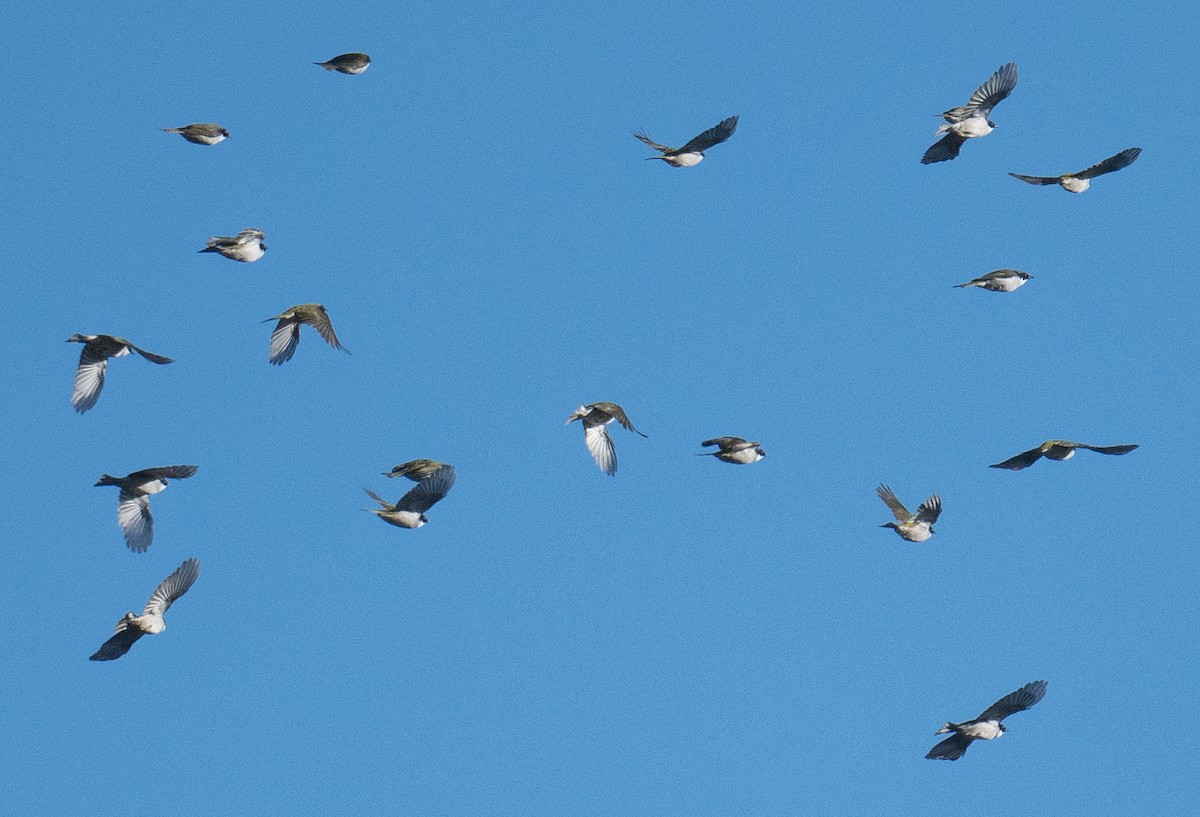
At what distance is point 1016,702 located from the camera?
3503 cm

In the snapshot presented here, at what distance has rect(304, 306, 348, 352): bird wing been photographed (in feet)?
117

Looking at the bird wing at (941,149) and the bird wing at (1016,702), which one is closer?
the bird wing at (1016,702)

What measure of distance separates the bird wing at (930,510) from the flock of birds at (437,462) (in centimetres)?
2

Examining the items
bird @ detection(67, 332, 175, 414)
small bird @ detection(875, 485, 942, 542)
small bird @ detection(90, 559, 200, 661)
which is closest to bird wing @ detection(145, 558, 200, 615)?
small bird @ detection(90, 559, 200, 661)

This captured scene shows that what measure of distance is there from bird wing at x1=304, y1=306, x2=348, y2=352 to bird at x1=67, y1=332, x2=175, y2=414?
10.4 ft

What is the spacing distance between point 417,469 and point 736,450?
256 inches

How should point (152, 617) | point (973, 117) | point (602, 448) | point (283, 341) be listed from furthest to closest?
point (973, 117) → point (602, 448) → point (283, 341) → point (152, 617)

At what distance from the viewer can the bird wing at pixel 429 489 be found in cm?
3478

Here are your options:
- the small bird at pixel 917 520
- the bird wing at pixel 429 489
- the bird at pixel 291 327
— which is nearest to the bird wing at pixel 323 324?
the bird at pixel 291 327

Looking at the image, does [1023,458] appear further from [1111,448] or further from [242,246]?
[242,246]

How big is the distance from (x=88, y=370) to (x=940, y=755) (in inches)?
654

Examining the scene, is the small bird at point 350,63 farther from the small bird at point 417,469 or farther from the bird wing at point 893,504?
the bird wing at point 893,504

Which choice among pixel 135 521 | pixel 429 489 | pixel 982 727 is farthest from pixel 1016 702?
pixel 135 521

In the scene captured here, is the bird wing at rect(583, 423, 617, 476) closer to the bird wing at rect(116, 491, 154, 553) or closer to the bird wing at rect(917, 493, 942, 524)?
the bird wing at rect(917, 493, 942, 524)
